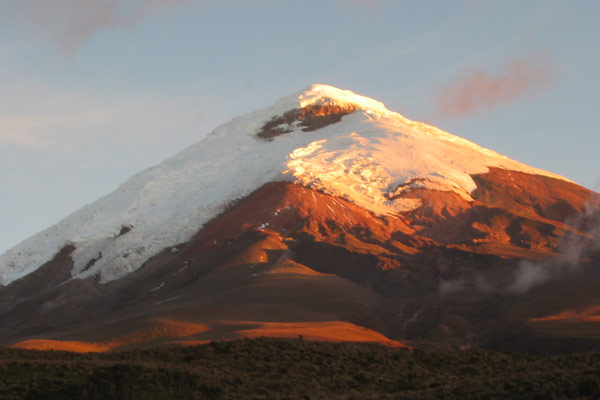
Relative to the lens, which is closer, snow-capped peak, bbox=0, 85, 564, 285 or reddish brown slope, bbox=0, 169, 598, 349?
reddish brown slope, bbox=0, 169, 598, 349

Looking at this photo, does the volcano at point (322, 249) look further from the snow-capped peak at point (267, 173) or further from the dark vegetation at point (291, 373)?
the dark vegetation at point (291, 373)

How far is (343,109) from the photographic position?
A: 126625 mm

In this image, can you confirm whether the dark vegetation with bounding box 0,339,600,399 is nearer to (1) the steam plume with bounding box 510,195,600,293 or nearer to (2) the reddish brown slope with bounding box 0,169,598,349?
(2) the reddish brown slope with bounding box 0,169,598,349

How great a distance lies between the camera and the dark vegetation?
31828 mm

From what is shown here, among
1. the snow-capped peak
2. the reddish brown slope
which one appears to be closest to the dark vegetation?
the reddish brown slope

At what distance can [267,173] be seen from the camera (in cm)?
10206

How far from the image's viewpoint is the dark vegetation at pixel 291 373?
31828 mm

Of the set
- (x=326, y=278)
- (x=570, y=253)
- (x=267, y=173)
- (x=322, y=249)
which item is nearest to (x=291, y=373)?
(x=326, y=278)

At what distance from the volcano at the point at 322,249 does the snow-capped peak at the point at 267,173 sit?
30cm

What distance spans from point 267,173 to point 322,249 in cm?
2174

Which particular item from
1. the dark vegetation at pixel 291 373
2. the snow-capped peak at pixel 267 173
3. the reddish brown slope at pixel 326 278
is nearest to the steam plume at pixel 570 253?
the reddish brown slope at pixel 326 278

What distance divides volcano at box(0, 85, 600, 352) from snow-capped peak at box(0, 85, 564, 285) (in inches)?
11.8

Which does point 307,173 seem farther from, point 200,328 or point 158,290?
point 200,328

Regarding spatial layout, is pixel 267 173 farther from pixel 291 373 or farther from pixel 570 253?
pixel 291 373
